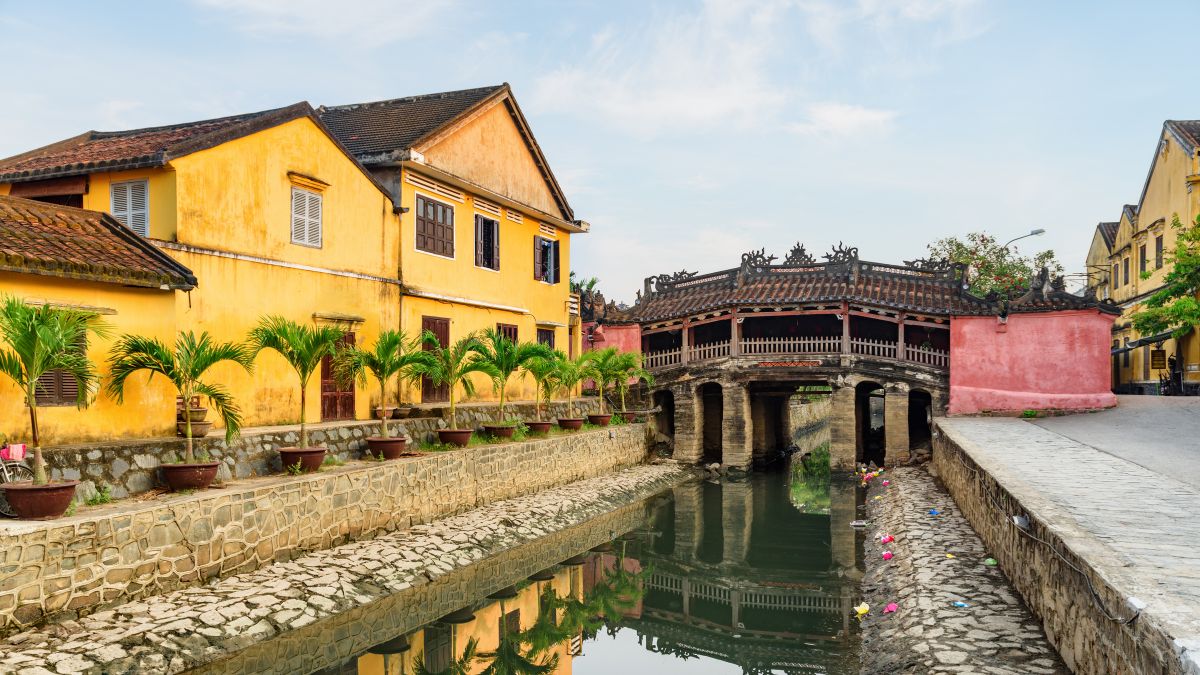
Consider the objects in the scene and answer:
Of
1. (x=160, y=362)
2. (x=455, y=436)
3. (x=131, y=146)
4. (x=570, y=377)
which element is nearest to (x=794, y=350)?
(x=570, y=377)

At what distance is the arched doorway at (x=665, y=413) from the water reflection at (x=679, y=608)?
8.90m

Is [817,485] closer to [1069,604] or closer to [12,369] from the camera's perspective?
[1069,604]

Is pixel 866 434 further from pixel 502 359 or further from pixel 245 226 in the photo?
pixel 245 226

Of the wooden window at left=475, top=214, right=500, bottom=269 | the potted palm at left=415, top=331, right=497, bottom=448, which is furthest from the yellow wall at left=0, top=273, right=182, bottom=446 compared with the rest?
the wooden window at left=475, top=214, right=500, bottom=269

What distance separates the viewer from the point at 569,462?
19641 millimetres

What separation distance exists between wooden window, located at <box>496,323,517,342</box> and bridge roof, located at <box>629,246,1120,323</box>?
7145mm

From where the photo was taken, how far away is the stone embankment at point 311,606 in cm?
773

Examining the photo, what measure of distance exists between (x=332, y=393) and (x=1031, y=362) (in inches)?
725

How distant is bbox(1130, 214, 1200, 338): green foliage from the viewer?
22.2 metres

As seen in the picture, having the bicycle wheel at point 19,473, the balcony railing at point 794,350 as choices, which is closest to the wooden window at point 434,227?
the bicycle wheel at point 19,473

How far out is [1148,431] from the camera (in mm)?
17344

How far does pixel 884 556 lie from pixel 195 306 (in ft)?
37.9

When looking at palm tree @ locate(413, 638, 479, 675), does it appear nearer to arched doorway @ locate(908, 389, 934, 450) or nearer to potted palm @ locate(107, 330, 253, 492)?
potted palm @ locate(107, 330, 253, 492)

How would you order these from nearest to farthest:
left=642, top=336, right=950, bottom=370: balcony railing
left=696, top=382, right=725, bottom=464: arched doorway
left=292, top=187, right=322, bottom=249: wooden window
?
1. left=292, top=187, right=322, bottom=249: wooden window
2. left=642, top=336, right=950, bottom=370: balcony railing
3. left=696, top=382, right=725, bottom=464: arched doorway
